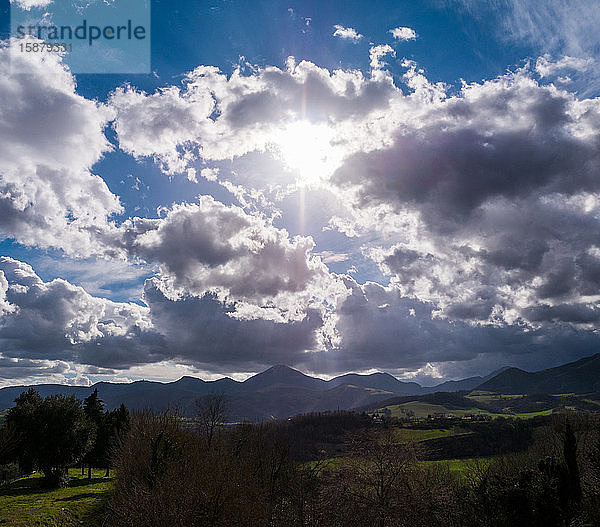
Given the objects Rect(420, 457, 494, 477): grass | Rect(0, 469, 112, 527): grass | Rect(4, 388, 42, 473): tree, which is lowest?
Rect(420, 457, 494, 477): grass

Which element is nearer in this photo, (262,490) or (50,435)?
(262,490)

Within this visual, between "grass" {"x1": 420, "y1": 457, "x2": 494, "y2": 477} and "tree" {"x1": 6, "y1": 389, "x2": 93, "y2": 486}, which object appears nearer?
"tree" {"x1": 6, "y1": 389, "x2": 93, "y2": 486}

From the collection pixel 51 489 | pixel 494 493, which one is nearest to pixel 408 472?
pixel 494 493

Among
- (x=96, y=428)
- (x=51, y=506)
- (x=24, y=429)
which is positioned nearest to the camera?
(x=51, y=506)

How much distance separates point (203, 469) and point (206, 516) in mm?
6455

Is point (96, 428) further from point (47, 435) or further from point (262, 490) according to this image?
point (262, 490)

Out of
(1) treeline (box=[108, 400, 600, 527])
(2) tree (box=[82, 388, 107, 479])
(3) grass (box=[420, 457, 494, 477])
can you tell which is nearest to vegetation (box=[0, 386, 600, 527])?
(1) treeline (box=[108, 400, 600, 527])

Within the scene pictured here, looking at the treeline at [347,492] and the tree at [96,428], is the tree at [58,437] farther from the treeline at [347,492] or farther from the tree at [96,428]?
the treeline at [347,492]

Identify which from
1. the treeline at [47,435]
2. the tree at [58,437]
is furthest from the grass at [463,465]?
the treeline at [47,435]

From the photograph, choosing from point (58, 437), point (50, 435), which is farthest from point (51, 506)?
point (50, 435)

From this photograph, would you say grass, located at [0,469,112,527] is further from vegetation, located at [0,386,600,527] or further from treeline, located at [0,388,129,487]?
treeline, located at [0,388,129,487]

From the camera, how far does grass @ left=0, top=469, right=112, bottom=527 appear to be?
39.7 metres

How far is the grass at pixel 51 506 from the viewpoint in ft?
130

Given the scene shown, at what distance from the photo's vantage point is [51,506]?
46.7 m
